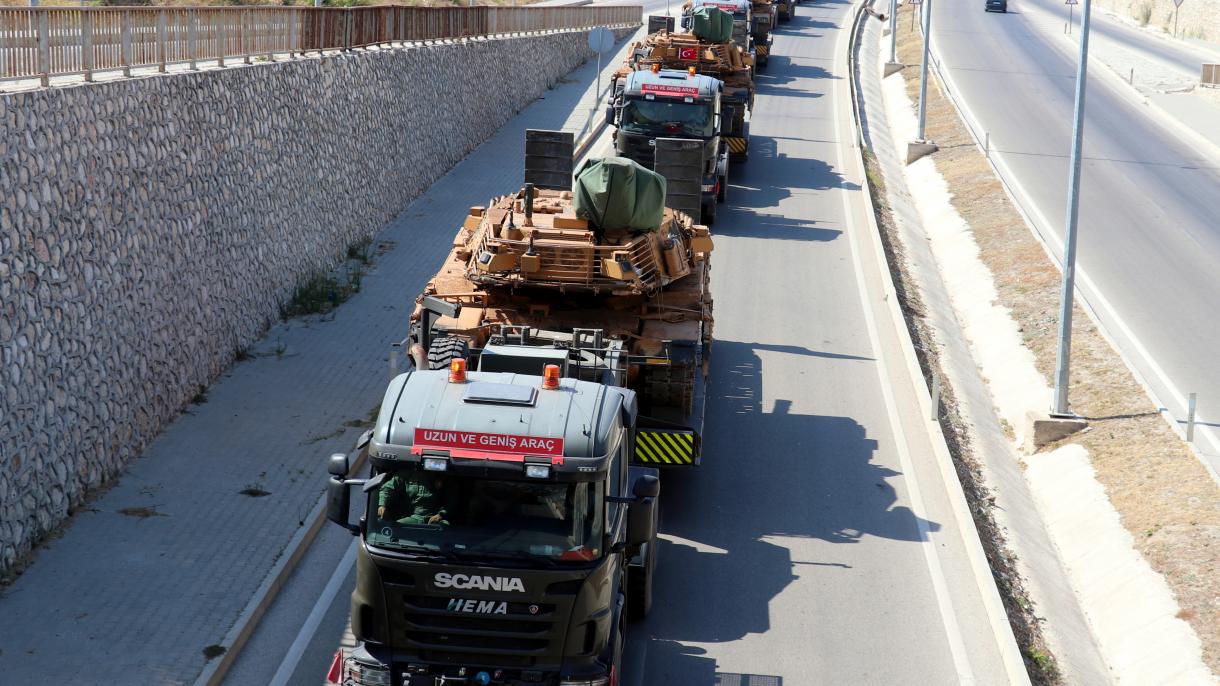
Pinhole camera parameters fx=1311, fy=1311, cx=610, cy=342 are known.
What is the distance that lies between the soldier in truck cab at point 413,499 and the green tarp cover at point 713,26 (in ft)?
100

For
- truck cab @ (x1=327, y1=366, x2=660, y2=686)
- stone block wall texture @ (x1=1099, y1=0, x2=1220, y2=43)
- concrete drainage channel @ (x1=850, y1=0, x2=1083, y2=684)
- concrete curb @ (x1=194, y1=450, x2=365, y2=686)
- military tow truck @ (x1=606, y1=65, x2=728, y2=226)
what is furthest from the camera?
stone block wall texture @ (x1=1099, y1=0, x2=1220, y2=43)

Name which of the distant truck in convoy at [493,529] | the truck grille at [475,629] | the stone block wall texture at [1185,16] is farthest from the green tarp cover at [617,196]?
the stone block wall texture at [1185,16]

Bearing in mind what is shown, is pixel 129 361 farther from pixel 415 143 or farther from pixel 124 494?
pixel 415 143

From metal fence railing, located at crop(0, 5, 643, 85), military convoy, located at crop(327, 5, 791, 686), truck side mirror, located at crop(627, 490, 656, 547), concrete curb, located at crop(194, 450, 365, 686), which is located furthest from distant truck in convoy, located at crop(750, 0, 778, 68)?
truck side mirror, located at crop(627, 490, 656, 547)

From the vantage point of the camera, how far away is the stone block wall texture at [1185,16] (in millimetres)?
71562

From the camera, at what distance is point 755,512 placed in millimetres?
14953

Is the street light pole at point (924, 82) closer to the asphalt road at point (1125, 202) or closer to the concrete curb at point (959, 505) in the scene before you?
the asphalt road at point (1125, 202)

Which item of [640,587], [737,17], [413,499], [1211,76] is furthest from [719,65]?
[413,499]

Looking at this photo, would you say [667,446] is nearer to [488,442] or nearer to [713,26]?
[488,442]

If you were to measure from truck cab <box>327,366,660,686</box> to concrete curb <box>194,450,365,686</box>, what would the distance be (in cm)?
231

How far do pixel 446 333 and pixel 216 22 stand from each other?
28.5ft

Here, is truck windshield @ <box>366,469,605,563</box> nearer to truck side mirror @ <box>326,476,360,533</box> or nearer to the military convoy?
the military convoy

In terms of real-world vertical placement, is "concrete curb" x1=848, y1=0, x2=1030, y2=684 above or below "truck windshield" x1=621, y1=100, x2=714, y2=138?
below

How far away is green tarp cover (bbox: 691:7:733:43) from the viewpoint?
37688 millimetres
